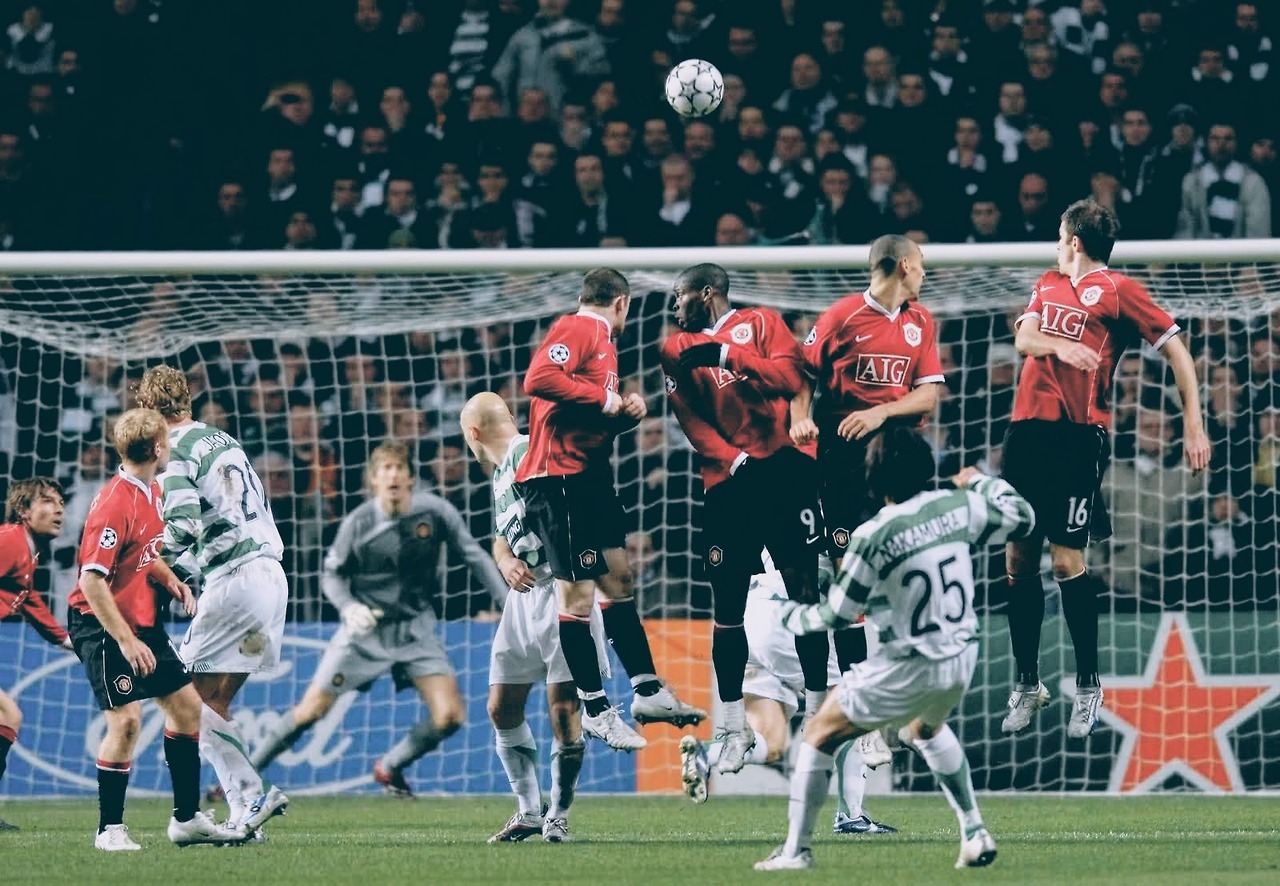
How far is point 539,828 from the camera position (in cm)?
848

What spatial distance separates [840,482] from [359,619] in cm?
345

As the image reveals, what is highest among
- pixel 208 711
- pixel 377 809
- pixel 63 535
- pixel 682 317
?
pixel 682 317

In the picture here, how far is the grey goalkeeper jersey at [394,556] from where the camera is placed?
1102cm

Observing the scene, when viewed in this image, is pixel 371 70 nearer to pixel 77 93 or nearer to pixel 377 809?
pixel 77 93

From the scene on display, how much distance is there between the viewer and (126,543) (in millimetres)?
8008

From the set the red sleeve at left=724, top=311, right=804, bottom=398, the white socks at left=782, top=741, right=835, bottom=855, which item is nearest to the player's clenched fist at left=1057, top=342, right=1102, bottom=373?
the red sleeve at left=724, top=311, right=804, bottom=398

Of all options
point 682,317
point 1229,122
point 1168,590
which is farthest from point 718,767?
point 1229,122

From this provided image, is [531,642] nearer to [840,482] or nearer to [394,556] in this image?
[840,482]

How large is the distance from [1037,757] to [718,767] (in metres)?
3.66

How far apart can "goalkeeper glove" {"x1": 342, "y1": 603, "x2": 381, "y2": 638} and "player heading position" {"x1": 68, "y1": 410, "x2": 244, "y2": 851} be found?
2.53 meters

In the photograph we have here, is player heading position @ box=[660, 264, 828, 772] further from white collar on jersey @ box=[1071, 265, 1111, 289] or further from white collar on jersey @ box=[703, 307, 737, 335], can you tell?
white collar on jersey @ box=[1071, 265, 1111, 289]

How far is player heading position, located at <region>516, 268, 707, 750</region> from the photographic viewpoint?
8117 millimetres

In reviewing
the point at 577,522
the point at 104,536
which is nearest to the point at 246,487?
the point at 104,536

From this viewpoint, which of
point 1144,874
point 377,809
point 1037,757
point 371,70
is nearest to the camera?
point 1144,874
